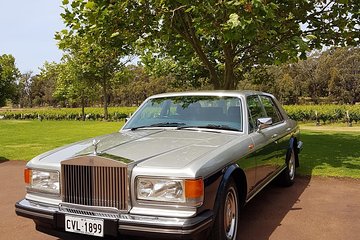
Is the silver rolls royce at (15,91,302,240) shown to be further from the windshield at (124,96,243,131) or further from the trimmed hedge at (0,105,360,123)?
the trimmed hedge at (0,105,360,123)

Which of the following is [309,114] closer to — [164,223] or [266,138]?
[266,138]

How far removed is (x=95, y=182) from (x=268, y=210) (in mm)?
2815

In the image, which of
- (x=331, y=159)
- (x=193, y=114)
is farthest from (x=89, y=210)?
(x=331, y=159)

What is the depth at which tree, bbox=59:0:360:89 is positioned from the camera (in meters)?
6.74

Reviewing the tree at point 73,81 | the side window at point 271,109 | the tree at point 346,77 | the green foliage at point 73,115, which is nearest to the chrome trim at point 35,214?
the side window at point 271,109

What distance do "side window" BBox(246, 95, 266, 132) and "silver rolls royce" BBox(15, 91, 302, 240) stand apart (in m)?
0.16

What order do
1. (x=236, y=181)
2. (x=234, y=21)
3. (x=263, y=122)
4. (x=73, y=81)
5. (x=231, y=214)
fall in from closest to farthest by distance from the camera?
(x=231, y=214)
(x=236, y=181)
(x=263, y=122)
(x=234, y=21)
(x=73, y=81)

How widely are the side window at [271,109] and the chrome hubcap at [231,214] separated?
2279 mm

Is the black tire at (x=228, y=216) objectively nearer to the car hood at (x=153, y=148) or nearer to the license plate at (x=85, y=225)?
the car hood at (x=153, y=148)

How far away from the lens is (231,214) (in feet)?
12.7

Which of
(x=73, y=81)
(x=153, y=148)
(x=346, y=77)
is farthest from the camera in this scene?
(x=346, y=77)

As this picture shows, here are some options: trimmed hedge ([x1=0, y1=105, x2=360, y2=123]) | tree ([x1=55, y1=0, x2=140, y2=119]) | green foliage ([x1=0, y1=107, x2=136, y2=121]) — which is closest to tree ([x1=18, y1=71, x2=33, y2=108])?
green foliage ([x1=0, y1=107, x2=136, y2=121])

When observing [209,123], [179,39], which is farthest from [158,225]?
[179,39]

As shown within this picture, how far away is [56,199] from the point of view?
3.53 metres
